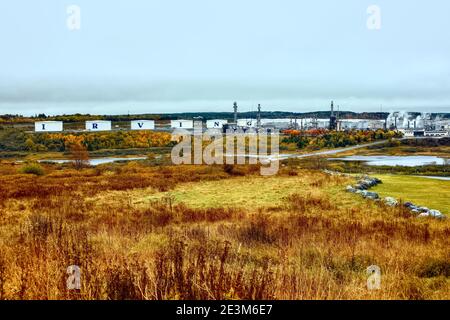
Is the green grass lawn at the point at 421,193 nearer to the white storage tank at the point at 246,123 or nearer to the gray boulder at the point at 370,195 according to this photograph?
the gray boulder at the point at 370,195

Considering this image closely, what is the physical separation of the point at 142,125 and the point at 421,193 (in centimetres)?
10699

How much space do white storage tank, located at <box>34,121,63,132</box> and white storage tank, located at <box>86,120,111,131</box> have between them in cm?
714

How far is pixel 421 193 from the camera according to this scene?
20.8m

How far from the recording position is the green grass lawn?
1742 cm

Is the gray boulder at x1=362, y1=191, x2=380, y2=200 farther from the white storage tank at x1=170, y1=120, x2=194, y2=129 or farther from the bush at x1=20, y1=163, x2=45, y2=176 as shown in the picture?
the white storage tank at x1=170, y1=120, x2=194, y2=129

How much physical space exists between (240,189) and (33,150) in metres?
83.4

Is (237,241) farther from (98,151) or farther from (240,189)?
(98,151)

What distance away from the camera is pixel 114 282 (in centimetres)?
525

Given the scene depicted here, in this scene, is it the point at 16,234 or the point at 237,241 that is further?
the point at 16,234

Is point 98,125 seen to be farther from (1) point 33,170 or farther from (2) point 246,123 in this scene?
(1) point 33,170

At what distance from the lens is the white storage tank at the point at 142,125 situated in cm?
12088

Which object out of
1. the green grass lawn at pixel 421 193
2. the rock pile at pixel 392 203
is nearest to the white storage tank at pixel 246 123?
the green grass lawn at pixel 421 193

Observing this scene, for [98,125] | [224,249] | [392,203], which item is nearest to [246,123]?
[98,125]
